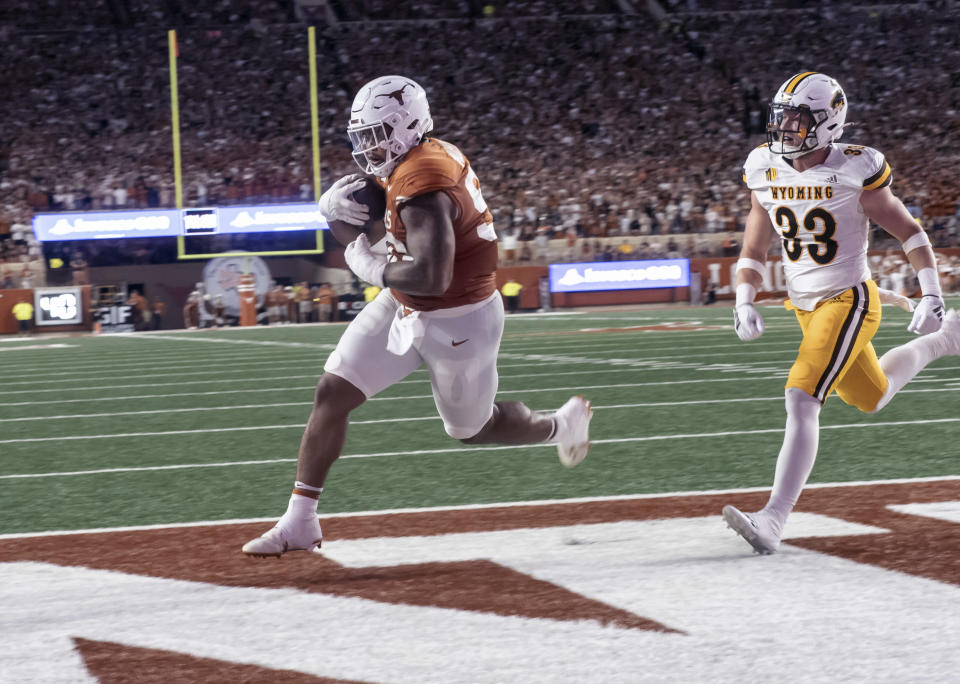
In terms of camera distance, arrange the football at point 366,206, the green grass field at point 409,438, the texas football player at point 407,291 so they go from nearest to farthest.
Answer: the texas football player at point 407,291, the football at point 366,206, the green grass field at point 409,438

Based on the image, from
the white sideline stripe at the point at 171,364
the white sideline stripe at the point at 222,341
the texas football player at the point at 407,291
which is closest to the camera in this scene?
the texas football player at the point at 407,291

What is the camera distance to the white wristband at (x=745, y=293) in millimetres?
5047

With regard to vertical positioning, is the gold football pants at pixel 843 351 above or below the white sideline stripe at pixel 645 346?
above

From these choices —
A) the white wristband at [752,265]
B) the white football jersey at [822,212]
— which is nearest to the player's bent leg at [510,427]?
the white wristband at [752,265]

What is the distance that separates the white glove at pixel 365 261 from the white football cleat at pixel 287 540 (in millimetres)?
815

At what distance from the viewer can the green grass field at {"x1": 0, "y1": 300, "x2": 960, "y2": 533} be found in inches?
235

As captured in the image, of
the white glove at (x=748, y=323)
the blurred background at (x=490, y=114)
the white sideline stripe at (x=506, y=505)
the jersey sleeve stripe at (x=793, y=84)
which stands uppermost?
the blurred background at (x=490, y=114)

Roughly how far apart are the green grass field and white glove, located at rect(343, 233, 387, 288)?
1356mm

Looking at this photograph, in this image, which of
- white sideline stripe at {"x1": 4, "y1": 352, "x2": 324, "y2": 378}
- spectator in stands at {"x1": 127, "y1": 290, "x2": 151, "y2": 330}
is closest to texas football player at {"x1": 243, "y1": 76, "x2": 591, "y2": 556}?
white sideline stripe at {"x1": 4, "y1": 352, "x2": 324, "y2": 378}

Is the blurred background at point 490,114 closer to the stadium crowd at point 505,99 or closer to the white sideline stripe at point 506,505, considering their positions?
the stadium crowd at point 505,99

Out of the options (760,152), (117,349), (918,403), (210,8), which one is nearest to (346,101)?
(210,8)

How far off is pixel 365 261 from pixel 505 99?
3572cm

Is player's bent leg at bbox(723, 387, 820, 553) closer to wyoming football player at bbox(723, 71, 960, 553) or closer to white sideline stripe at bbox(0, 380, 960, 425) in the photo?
wyoming football player at bbox(723, 71, 960, 553)

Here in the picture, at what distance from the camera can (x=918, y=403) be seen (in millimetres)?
→ 9000
